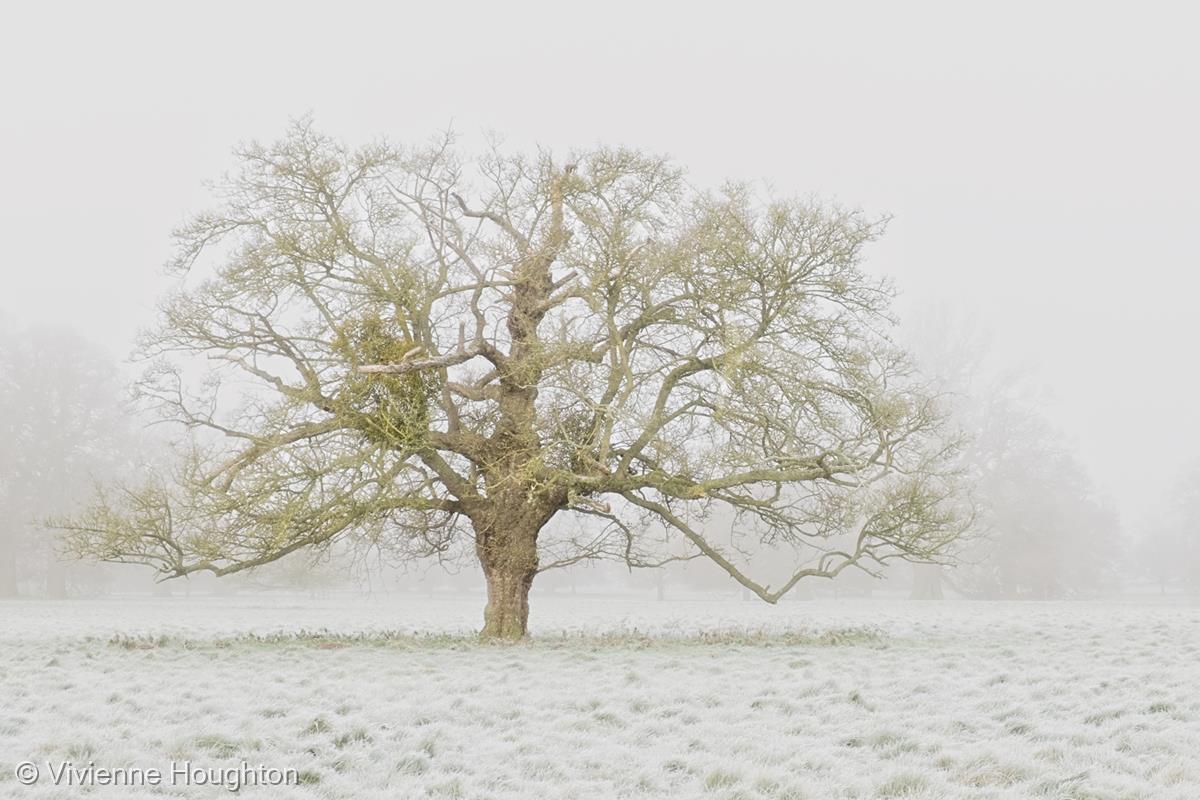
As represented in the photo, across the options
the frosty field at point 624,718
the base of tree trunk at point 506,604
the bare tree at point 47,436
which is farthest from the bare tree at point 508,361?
the bare tree at point 47,436

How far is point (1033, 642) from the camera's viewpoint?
18375 mm

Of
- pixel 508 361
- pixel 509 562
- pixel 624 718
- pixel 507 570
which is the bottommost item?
pixel 624 718

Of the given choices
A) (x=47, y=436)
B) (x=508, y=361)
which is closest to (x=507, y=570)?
(x=508, y=361)

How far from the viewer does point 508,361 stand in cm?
1823

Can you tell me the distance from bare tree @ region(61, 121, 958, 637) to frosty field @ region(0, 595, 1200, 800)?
8.33 feet

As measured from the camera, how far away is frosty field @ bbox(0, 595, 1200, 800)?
704cm

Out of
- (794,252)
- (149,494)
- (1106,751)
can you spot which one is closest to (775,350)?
(794,252)

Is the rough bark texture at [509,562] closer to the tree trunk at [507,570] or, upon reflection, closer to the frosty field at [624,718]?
the tree trunk at [507,570]

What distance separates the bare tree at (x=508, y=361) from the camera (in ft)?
54.7

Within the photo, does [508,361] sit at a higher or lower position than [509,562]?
higher

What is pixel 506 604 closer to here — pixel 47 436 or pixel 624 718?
pixel 624 718

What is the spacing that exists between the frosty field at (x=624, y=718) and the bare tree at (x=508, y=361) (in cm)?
254

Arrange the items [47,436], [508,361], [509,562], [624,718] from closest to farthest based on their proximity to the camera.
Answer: [624,718] < [508,361] < [509,562] < [47,436]

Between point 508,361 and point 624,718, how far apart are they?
9646mm
